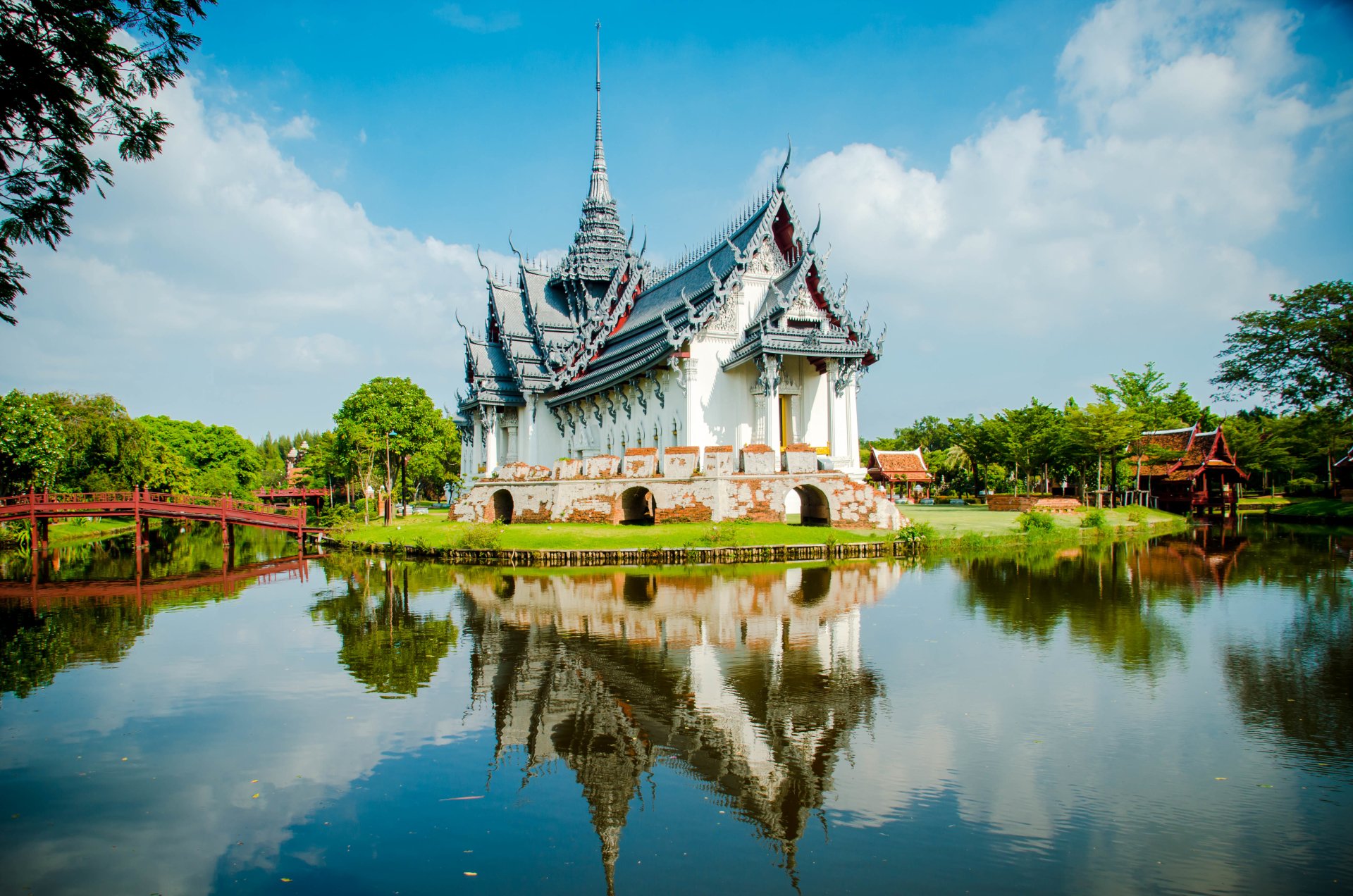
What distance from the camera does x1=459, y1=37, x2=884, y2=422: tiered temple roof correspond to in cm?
2941

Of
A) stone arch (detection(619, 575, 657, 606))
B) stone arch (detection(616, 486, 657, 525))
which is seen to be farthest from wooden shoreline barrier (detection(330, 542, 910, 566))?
stone arch (detection(616, 486, 657, 525))

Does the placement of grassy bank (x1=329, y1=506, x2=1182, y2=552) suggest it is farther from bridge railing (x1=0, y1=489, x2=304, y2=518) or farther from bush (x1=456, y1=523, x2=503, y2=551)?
bridge railing (x1=0, y1=489, x2=304, y2=518)

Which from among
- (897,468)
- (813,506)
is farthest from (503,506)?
(897,468)

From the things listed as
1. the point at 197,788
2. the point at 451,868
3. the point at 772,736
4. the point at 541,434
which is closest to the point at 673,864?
the point at 451,868

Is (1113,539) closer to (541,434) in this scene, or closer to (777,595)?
(777,595)

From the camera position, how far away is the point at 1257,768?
6.46 metres

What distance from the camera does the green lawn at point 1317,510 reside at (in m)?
35.3

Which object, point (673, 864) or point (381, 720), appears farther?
point (381, 720)

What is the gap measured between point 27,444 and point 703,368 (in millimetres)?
28589

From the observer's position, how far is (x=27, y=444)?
31812 mm

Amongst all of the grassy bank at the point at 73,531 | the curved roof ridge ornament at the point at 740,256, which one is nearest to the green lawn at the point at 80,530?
the grassy bank at the point at 73,531

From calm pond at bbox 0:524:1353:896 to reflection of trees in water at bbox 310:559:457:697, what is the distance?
108mm

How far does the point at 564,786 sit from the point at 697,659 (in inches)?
165

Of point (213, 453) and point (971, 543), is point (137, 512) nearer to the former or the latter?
point (971, 543)
